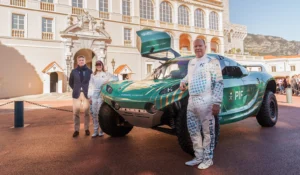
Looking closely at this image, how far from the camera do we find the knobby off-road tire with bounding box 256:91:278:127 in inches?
206

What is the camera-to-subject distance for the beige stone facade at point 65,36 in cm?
Result: 1939

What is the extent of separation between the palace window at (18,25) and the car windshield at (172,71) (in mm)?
20231

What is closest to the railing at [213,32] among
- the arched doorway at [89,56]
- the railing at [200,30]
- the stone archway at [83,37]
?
the railing at [200,30]

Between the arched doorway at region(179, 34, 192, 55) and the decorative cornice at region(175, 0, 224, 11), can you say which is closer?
the decorative cornice at region(175, 0, 224, 11)

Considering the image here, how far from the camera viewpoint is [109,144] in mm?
4180

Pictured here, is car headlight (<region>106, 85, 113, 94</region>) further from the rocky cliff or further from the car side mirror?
the rocky cliff

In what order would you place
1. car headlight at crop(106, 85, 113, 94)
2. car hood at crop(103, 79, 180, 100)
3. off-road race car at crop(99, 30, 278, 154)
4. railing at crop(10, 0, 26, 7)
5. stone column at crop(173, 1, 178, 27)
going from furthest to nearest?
stone column at crop(173, 1, 178, 27)
railing at crop(10, 0, 26, 7)
car headlight at crop(106, 85, 113, 94)
car hood at crop(103, 79, 180, 100)
off-road race car at crop(99, 30, 278, 154)

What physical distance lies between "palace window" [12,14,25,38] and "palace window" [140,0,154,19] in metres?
13.6

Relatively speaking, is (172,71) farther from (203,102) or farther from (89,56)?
(89,56)

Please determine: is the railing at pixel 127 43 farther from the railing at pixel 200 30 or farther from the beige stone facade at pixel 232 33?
the beige stone facade at pixel 232 33

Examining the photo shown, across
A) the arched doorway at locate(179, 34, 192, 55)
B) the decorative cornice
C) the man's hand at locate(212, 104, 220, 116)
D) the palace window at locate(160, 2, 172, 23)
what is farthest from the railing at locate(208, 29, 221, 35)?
→ the man's hand at locate(212, 104, 220, 116)

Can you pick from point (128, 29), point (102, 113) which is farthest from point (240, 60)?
point (102, 113)

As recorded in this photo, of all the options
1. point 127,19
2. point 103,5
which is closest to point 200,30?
point 127,19

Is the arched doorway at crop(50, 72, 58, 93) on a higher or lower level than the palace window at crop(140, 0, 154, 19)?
lower
